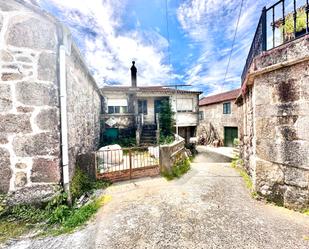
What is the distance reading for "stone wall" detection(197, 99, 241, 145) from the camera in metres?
18.3

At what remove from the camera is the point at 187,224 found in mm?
3229

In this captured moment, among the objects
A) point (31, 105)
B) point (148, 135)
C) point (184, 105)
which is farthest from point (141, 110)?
point (31, 105)

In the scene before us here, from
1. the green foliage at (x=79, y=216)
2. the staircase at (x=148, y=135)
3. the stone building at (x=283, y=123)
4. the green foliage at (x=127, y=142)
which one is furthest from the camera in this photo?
the staircase at (x=148, y=135)

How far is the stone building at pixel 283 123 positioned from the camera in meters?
3.52

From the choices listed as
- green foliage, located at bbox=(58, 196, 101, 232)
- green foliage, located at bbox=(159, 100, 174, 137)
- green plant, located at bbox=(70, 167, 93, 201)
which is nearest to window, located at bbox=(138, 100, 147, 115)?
green foliage, located at bbox=(159, 100, 174, 137)

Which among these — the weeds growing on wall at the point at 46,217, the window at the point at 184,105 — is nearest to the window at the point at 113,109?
the window at the point at 184,105

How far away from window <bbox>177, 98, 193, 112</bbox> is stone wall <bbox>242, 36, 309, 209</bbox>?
42.1 ft

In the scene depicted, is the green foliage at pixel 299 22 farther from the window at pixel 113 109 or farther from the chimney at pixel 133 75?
the window at pixel 113 109

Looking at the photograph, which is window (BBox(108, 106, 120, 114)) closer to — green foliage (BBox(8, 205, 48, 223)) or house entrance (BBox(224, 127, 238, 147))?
house entrance (BBox(224, 127, 238, 147))

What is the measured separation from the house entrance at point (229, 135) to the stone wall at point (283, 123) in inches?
593

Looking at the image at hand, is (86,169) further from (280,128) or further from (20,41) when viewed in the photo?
(280,128)

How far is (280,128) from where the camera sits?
3.86 meters

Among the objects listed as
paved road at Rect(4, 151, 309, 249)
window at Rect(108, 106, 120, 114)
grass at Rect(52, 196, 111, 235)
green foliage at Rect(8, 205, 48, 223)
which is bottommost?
paved road at Rect(4, 151, 309, 249)

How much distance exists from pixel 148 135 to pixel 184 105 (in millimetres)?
5601
